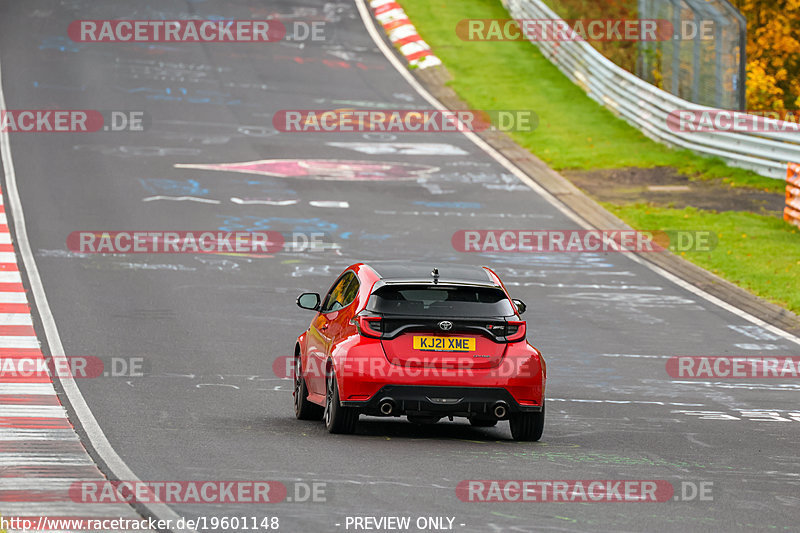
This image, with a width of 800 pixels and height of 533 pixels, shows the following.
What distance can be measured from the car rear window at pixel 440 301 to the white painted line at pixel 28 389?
395 centimetres

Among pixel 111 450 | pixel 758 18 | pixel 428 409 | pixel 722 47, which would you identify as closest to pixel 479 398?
pixel 428 409

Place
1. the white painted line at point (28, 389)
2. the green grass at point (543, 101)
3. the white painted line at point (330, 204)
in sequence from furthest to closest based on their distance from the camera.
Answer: the green grass at point (543, 101)
the white painted line at point (330, 204)
the white painted line at point (28, 389)

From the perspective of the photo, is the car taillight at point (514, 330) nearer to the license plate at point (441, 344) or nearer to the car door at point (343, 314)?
the license plate at point (441, 344)

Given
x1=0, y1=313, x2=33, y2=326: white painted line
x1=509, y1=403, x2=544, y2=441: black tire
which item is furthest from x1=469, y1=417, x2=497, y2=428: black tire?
x1=0, y1=313, x2=33, y2=326: white painted line

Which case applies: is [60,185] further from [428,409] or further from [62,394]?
[428,409]

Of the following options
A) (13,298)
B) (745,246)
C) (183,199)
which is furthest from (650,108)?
(13,298)

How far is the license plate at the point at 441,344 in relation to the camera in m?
10.9

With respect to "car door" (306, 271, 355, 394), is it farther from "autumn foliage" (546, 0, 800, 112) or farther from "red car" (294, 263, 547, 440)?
"autumn foliage" (546, 0, 800, 112)

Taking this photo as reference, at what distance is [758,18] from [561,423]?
33.3 m

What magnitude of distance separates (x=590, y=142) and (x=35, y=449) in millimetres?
24846

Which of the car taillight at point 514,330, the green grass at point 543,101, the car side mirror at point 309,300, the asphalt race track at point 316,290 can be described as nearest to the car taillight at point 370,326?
the asphalt race track at point 316,290

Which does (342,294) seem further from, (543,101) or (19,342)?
(543,101)

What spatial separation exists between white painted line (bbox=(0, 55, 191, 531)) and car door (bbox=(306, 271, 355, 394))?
1960 mm

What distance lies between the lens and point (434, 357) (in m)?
10.9
